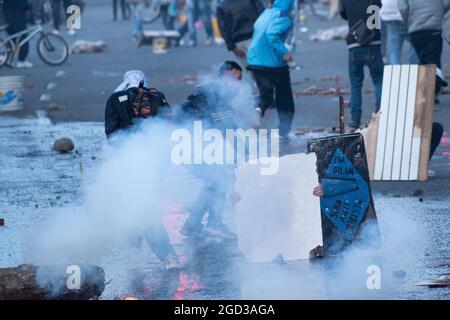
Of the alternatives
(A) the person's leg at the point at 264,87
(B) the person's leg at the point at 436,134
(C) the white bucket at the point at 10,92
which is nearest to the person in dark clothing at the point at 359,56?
(A) the person's leg at the point at 264,87

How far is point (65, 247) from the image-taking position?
935 cm

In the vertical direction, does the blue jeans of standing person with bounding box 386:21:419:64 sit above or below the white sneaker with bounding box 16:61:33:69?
above

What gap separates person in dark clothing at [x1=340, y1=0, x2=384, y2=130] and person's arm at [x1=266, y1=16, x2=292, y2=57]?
38.0 inches

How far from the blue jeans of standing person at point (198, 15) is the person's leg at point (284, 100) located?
13452 millimetres

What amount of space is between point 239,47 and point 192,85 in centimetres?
399

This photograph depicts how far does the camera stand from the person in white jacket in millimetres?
16609

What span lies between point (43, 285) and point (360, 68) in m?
7.86

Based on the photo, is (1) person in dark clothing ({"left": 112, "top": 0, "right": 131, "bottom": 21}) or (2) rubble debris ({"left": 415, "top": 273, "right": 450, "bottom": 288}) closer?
(2) rubble debris ({"left": 415, "top": 273, "right": 450, "bottom": 288})

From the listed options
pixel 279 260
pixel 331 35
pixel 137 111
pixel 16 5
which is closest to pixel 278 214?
pixel 279 260

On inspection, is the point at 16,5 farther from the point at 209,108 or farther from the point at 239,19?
the point at 209,108

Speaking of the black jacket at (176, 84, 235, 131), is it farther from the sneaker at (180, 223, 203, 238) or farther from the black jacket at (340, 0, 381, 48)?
the black jacket at (340, 0, 381, 48)

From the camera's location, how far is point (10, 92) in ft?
59.7

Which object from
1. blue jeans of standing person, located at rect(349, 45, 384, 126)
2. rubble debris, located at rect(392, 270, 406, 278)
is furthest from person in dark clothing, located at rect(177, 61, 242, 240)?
blue jeans of standing person, located at rect(349, 45, 384, 126)
